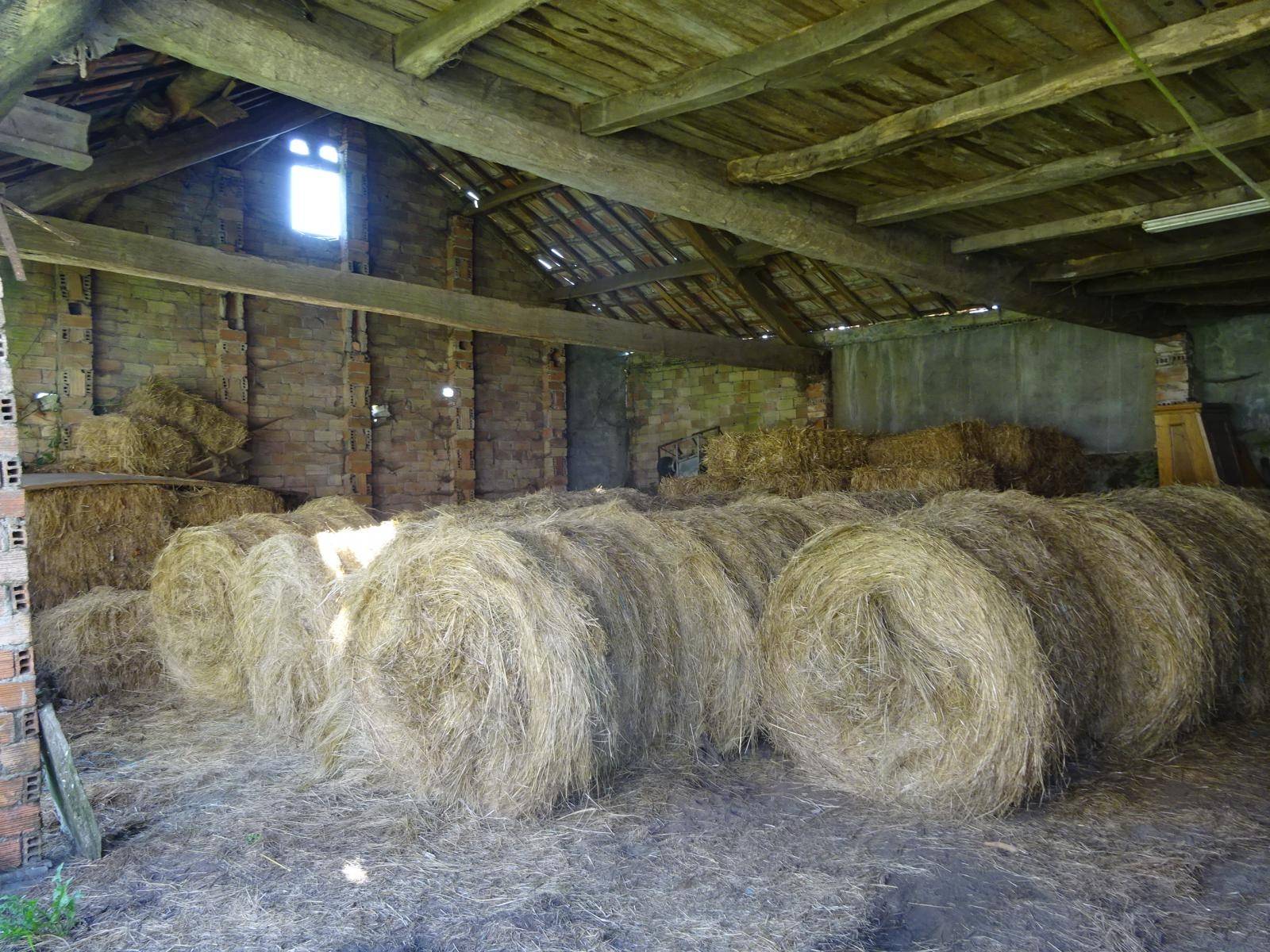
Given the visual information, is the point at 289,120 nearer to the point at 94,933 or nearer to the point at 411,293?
the point at 411,293

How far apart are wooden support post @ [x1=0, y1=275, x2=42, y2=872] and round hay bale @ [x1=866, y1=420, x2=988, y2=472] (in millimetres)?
6544

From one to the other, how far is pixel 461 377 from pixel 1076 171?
26.3 feet

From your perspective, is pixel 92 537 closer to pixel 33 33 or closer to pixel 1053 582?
pixel 33 33

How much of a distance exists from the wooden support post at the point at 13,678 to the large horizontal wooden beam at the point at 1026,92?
350cm

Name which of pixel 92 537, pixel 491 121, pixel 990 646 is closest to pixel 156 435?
pixel 92 537

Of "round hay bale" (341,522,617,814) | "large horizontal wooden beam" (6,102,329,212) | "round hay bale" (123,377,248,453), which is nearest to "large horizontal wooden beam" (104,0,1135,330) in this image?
"round hay bale" (341,522,617,814)

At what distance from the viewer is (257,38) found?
3004 mm

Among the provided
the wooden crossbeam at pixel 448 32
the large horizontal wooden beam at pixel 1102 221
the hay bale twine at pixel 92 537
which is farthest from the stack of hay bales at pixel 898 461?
the wooden crossbeam at pixel 448 32

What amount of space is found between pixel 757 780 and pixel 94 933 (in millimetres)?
2596

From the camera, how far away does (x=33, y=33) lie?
246 centimetres

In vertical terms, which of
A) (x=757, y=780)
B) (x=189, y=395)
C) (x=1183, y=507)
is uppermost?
(x=189, y=395)

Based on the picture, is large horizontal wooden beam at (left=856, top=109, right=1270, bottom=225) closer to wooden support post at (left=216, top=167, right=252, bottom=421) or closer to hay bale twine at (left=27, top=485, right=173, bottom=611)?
hay bale twine at (left=27, top=485, right=173, bottom=611)

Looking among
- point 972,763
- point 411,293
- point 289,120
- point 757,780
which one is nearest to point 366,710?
point 757,780

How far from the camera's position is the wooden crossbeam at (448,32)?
115 inches
